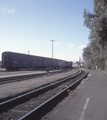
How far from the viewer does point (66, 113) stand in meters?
6.64

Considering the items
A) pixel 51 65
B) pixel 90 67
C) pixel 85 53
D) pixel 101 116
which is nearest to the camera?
pixel 101 116

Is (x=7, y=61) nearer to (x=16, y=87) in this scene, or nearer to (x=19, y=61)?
(x=19, y=61)

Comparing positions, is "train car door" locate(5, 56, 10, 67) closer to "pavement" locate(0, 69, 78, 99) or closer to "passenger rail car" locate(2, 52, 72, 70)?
"passenger rail car" locate(2, 52, 72, 70)

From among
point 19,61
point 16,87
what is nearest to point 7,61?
point 19,61

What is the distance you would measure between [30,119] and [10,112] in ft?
4.02

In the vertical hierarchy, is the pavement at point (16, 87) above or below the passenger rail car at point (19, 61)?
below

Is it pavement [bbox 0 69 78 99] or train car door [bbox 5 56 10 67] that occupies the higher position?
train car door [bbox 5 56 10 67]

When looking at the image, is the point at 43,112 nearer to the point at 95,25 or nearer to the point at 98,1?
the point at 95,25

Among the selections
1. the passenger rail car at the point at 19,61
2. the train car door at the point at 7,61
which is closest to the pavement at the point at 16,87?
the passenger rail car at the point at 19,61

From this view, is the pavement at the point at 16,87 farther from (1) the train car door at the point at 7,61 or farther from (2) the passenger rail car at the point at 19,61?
(1) the train car door at the point at 7,61

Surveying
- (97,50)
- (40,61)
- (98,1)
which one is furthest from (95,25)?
(40,61)

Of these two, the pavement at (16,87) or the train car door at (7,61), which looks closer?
the pavement at (16,87)

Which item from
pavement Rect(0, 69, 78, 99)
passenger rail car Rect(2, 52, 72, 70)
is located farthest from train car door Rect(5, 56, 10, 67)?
pavement Rect(0, 69, 78, 99)

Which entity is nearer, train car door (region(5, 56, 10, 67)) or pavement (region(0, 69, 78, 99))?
pavement (region(0, 69, 78, 99))
